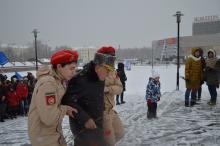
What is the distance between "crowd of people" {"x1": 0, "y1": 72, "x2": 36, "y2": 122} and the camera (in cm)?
989

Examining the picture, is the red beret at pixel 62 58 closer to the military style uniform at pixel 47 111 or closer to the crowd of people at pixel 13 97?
the military style uniform at pixel 47 111

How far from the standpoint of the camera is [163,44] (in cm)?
11075

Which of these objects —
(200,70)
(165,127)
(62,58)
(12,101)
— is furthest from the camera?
(12,101)

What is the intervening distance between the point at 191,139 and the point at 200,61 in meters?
4.07

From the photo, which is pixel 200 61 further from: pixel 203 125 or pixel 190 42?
pixel 190 42

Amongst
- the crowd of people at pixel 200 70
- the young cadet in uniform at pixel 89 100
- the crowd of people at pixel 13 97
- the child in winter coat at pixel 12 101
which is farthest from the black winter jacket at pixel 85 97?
the child in winter coat at pixel 12 101

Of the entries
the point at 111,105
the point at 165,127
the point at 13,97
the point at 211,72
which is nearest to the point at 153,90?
the point at 165,127

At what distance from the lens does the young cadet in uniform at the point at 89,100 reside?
332cm

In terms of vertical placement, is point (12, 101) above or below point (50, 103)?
below

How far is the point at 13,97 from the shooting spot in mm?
10383

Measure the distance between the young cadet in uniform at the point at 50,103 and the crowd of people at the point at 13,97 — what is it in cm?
716

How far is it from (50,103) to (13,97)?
26.1ft

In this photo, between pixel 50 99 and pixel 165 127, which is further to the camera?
pixel 165 127

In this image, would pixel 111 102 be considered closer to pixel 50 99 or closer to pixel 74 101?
pixel 74 101
